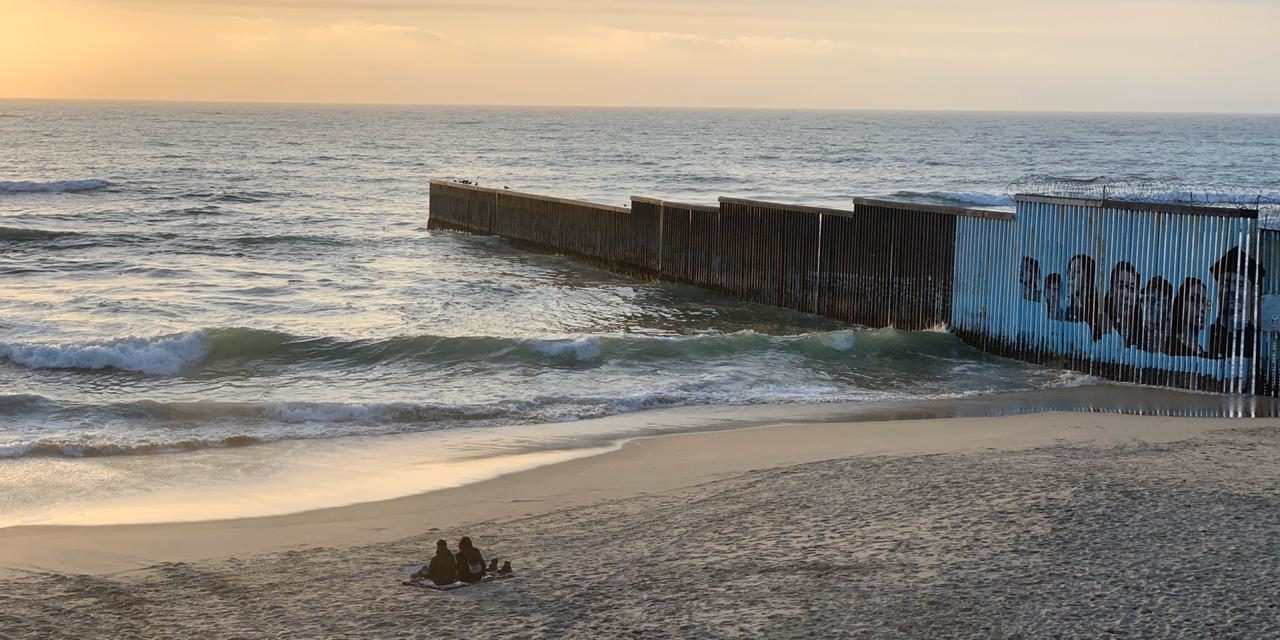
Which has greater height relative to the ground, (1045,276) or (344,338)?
(1045,276)

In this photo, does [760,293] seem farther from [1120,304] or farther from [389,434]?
[389,434]

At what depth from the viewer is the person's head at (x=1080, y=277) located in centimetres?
1603

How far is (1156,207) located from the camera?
15.2 meters

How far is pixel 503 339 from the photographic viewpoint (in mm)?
18750

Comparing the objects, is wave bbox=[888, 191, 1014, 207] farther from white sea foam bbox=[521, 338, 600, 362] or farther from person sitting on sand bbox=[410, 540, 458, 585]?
person sitting on sand bbox=[410, 540, 458, 585]

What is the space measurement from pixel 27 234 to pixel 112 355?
22.0 metres

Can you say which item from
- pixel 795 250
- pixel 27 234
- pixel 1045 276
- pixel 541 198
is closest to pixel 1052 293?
pixel 1045 276

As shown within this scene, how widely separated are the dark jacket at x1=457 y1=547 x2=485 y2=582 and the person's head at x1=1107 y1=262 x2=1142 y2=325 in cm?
1038

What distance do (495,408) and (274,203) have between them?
38.5 m

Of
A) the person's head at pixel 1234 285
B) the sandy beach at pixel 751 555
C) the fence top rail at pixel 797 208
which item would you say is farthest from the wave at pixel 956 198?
the sandy beach at pixel 751 555

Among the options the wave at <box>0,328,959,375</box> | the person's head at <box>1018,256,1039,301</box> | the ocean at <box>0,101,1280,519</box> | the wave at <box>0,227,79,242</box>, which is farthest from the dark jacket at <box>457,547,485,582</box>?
the wave at <box>0,227,79,242</box>

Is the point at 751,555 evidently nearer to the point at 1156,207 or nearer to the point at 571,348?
the point at 1156,207

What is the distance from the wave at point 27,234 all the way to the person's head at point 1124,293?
30.3m

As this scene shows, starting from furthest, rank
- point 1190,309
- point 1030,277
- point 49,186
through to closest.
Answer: point 49,186
point 1030,277
point 1190,309
